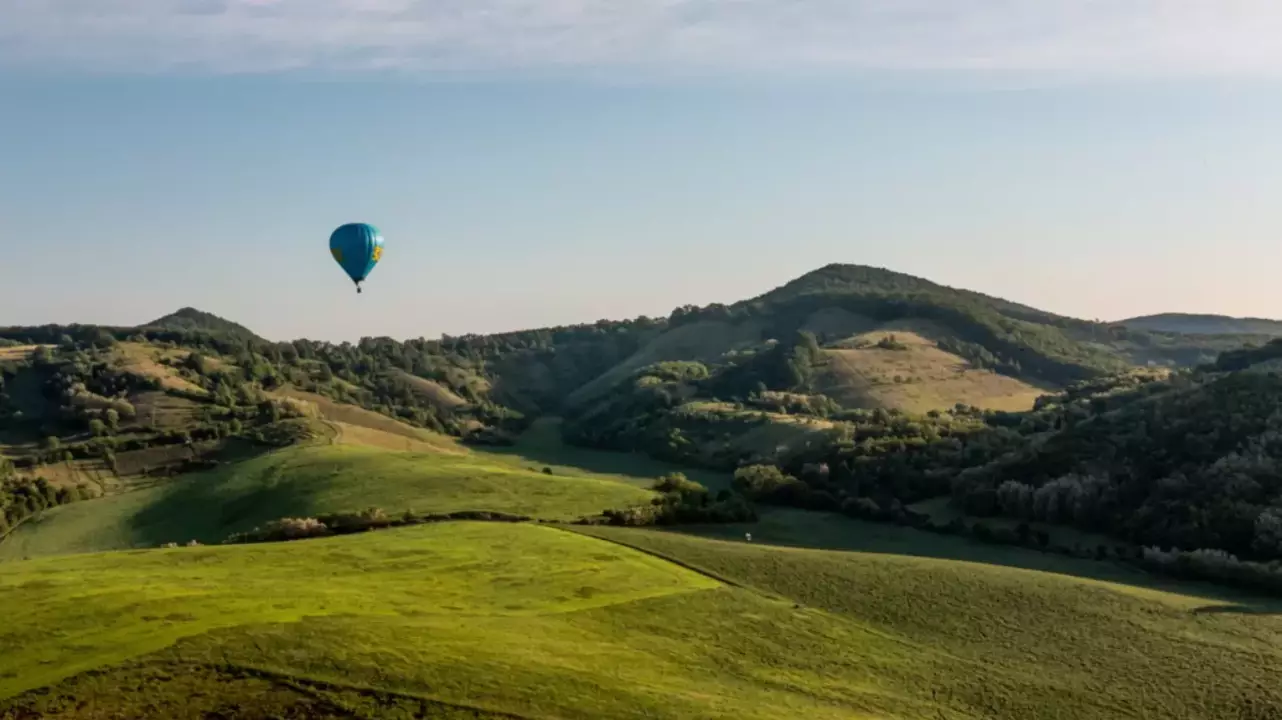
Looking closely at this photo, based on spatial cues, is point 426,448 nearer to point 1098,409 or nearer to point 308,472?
point 308,472

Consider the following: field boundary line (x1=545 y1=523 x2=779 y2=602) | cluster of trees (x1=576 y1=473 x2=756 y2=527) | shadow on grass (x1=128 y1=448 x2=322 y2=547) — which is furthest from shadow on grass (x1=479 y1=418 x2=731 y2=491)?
field boundary line (x1=545 y1=523 x2=779 y2=602)

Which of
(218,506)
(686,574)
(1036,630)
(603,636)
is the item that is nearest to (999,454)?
(1036,630)

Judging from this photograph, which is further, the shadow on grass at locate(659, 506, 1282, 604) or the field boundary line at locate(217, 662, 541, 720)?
the shadow on grass at locate(659, 506, 1282, 604)

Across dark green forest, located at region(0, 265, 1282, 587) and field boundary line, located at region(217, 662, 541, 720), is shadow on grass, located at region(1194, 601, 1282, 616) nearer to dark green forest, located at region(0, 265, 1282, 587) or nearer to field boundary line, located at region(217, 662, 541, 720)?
dark green forest, located at region(0, 265, 1282, 587)

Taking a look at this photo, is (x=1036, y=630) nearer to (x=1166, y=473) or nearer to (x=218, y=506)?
(x=1166, y=473)

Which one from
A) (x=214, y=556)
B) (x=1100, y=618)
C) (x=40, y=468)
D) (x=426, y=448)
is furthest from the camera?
(x=426, y=448)

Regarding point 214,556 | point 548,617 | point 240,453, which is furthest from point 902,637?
point 240,453
